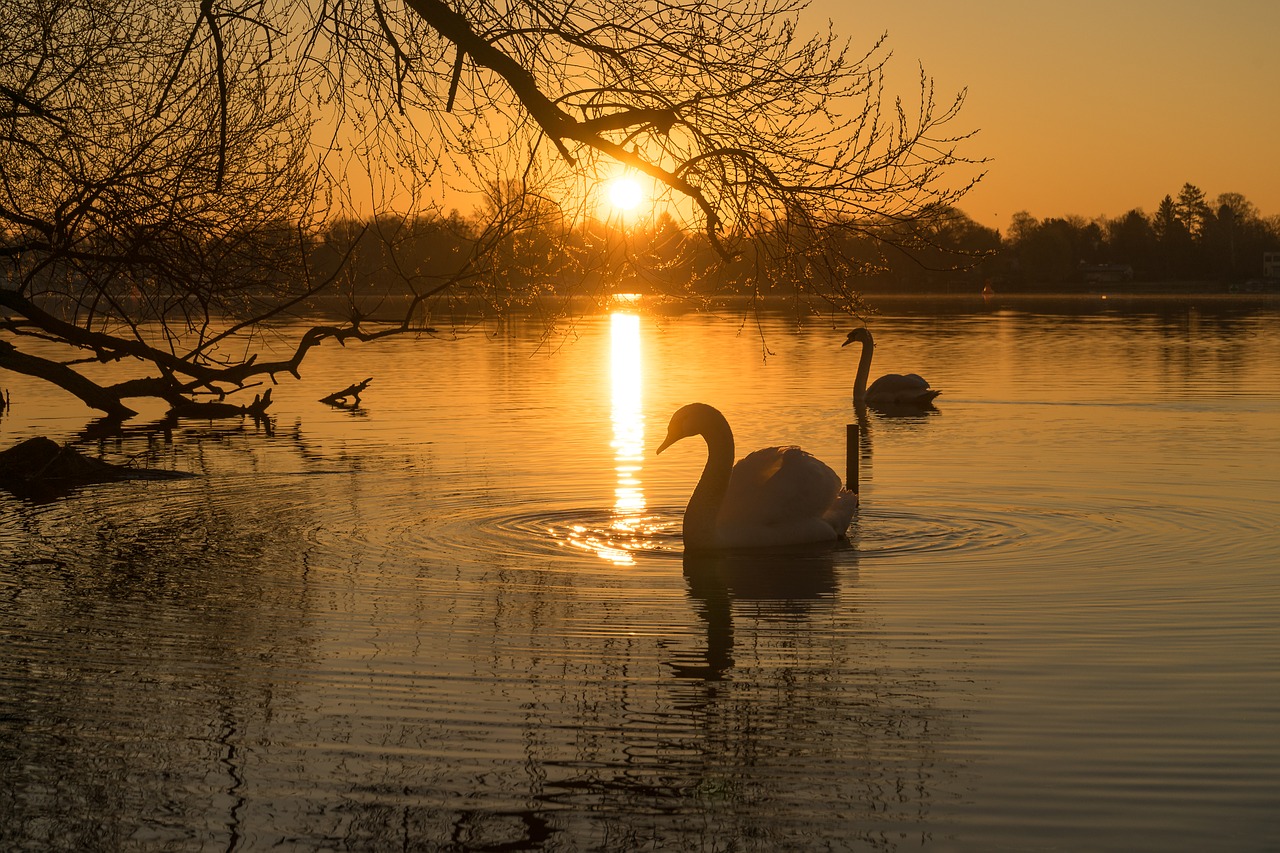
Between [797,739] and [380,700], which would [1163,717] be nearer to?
[797,739]

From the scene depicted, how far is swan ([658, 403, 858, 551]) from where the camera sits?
13703 millimetres

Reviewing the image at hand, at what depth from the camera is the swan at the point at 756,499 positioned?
13.7 m

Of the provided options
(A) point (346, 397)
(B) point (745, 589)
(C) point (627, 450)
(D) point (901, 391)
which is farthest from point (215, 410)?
(B) point (745, 589)

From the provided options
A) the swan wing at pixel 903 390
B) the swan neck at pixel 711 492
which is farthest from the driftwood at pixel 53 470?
the swan wing at pixel 903 390

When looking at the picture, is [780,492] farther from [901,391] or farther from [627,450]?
[901,391]

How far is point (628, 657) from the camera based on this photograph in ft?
32.2

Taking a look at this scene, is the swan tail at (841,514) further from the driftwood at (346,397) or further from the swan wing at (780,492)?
the driftwood at (346,397)

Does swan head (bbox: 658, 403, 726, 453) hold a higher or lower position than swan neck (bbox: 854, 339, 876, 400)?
higher

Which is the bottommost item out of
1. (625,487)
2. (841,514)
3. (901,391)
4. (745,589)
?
(745,589)

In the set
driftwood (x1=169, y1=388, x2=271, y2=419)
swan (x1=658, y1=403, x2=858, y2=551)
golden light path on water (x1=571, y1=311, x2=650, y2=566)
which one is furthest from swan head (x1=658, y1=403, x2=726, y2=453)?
driftwood (x1=169, y1=388, x2=271, y2=419)

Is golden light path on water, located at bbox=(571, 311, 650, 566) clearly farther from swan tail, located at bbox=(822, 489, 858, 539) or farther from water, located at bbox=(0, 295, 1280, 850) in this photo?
swan tail, located at bbox=(822, 489, 858, 539)

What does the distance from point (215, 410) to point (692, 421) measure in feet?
45.5

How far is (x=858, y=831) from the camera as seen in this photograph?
654 cm

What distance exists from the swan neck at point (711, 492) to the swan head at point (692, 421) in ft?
0.22
